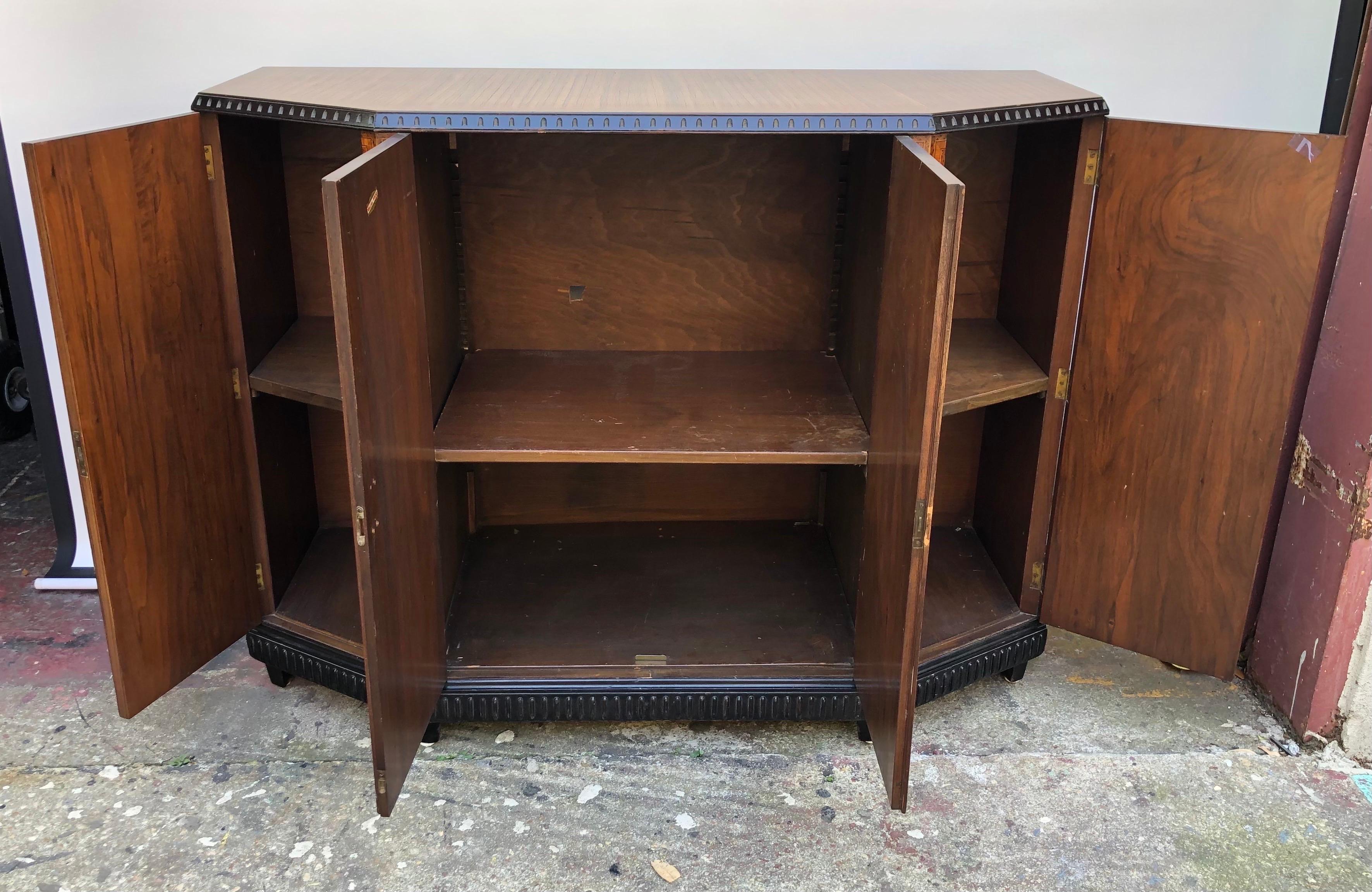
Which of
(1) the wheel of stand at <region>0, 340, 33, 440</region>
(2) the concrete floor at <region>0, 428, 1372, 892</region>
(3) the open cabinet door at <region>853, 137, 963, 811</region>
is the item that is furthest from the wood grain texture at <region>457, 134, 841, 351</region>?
(1) the wheel of stand at <region>0, 340, 33, 440</region>

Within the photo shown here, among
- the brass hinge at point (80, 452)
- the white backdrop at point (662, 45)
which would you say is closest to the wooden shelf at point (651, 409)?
the brass hinge at point (80, 452)

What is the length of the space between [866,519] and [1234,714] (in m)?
0.93

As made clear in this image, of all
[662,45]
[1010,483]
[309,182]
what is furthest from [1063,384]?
[309,182]

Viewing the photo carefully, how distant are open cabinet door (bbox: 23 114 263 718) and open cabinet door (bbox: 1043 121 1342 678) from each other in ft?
5.00

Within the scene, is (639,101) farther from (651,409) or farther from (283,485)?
(283,485)

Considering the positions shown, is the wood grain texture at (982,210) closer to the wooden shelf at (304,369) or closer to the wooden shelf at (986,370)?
the wooden shelf at (986,370)

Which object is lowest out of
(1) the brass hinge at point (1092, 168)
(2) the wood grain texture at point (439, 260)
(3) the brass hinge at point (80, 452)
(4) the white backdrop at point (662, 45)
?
(3) the brass hinge at point (80, 452)

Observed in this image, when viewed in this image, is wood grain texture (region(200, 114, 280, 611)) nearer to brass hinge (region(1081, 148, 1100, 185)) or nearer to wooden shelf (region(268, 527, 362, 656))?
wooden shelf (region(268, 527, 362, 656))

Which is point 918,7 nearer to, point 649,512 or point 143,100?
point 649,512

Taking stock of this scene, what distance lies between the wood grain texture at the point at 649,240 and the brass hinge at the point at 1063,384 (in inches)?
19.6

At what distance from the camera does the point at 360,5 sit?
2.12m

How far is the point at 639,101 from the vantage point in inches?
66.9

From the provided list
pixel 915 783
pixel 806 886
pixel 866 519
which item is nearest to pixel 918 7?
pixel 866 519

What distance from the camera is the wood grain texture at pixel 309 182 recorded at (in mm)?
2012
